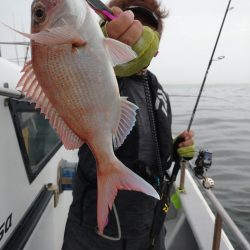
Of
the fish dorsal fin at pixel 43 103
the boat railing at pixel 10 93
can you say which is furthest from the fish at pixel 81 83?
the boat railing at pixel 10 93

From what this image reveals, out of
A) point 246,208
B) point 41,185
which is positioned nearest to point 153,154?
point 41,185

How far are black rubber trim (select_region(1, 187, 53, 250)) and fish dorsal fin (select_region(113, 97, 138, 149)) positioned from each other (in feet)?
3.07

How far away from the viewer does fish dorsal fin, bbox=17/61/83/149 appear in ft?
3.35

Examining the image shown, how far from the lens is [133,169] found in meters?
1.55

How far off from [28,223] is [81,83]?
124 cm

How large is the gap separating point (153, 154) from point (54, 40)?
2.83 ft

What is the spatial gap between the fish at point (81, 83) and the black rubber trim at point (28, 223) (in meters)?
0.83

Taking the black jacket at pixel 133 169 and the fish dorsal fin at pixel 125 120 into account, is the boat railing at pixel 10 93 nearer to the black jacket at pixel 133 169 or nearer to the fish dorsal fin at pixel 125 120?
the black jacket at pixel 133 169

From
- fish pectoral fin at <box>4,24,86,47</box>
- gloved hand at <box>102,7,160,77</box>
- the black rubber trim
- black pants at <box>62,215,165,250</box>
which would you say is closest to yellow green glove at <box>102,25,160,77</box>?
gloved hand at <box>102,7,160,77</box>

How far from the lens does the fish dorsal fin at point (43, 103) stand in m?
1.02

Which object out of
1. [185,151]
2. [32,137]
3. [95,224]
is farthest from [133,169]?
[32,137]

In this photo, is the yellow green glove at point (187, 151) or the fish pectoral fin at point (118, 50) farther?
the yellow green glove at point (187, 151)

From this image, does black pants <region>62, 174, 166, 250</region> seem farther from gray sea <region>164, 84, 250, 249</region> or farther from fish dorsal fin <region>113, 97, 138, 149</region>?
gray sea <region>164, 84, 250, 249</region>

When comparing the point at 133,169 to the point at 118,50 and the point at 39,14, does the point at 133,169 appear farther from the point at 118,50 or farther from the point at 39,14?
the point at 39,14
